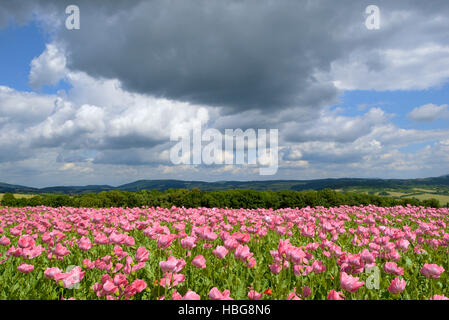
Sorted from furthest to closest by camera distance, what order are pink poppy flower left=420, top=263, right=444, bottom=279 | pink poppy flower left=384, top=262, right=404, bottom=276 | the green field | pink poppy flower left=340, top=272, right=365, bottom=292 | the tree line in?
1. the green field
2. the tree line
3. pink poppy flower left=384, top=262, right=404, bottom=276
4. pink poppy flower left=420, top=263, right=444, bottom=279
5. pink poppy flower left=340, top=272, right=365, bottom=292

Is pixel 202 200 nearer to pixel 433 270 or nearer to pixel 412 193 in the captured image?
pixel 433 270

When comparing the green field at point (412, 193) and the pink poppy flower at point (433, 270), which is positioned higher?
the pink poppy flower at point (433, 270)

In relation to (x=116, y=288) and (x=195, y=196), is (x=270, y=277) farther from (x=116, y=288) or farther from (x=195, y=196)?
(x=195, y=196)

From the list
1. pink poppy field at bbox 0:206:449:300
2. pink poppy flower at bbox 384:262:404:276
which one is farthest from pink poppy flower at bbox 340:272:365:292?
pink poppy flower at bbox 384:262:404:276

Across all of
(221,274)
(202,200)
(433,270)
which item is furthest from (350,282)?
(202,200)

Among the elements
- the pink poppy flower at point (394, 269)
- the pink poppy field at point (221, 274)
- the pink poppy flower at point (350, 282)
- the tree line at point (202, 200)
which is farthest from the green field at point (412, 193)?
the pink poppy flower at point (350, 282)

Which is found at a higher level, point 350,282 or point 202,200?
point 350,282

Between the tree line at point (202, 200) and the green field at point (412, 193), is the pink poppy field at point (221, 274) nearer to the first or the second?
the tree line at point (202, 200)

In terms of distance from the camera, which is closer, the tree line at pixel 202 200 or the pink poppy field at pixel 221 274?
the pink poppy field at pixel 221 274

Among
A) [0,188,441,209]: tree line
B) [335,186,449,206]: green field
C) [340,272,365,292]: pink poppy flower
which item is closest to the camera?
[340,272,365,292]: pink poppy flower

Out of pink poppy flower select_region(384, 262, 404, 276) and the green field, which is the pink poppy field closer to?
pink poppy flower select_region(384, 262, 404, 276)
